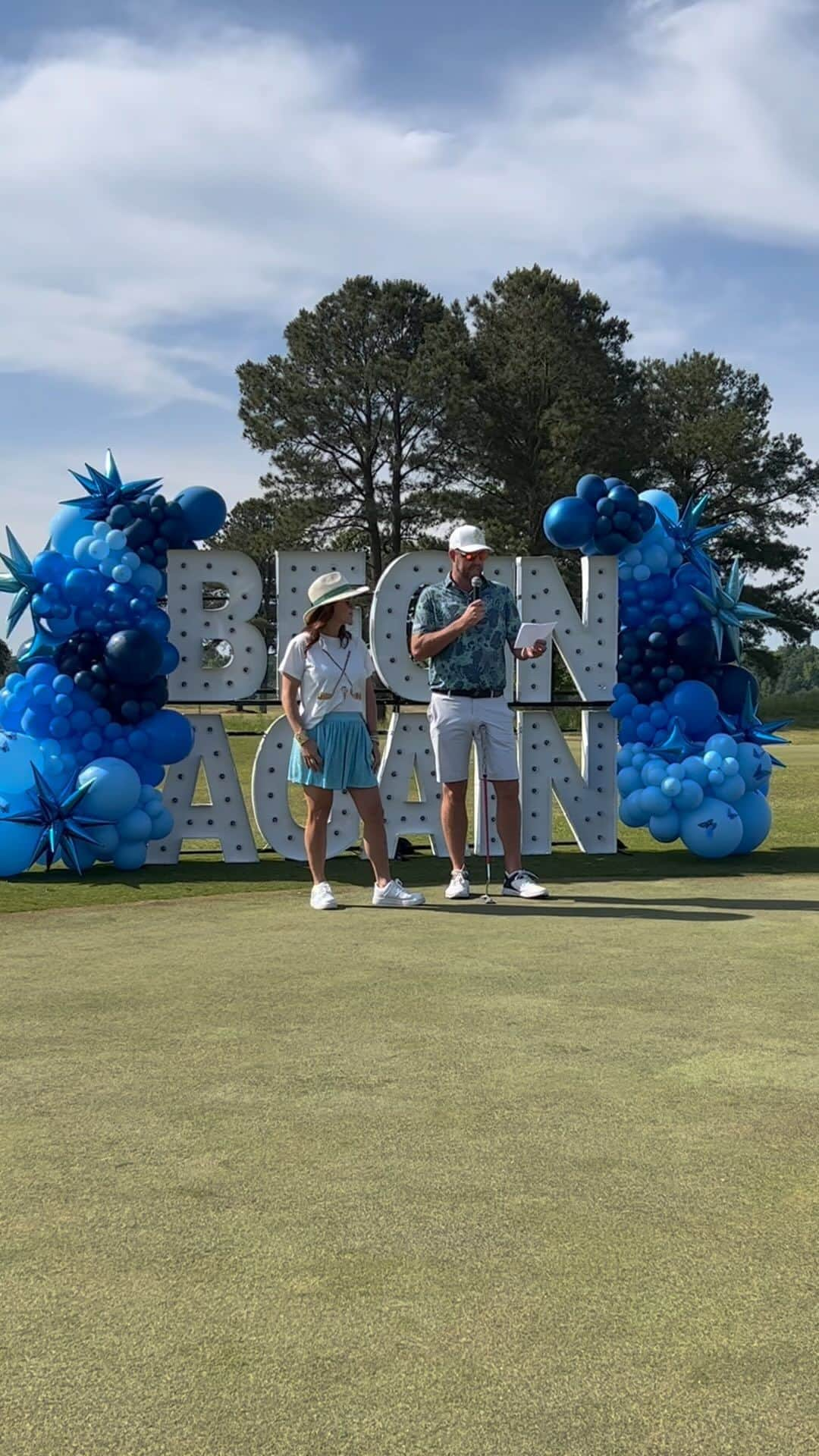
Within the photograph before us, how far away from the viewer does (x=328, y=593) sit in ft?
23.9

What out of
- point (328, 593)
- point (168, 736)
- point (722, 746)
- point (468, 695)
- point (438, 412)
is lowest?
point (722, 746)

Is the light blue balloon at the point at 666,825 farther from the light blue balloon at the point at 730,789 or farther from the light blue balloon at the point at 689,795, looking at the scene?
the light blue balloon at the point at 730,789

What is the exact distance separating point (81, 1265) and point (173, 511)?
7292mm

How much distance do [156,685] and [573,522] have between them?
3.06m

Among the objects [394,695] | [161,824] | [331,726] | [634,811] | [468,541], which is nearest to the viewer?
[331,726]

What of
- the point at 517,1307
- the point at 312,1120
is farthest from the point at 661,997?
the point at 517,1307

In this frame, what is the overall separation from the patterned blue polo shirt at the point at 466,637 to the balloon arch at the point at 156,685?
A: 2132mm

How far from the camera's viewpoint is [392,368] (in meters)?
42.2

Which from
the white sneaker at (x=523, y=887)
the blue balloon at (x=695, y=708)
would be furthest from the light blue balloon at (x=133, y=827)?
the blue balloon at (x=695, y=708)

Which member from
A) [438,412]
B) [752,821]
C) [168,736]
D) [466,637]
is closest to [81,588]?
[168,736]

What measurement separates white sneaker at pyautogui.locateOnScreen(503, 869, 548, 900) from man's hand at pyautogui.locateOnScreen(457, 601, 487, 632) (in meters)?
1.41

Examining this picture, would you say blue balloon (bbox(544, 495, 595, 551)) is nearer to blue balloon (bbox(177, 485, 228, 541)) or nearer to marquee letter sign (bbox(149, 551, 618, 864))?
marquee letter sign (bbox(149, 551, 618, 864))

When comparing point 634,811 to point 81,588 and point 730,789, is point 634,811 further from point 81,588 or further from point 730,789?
point 81,588

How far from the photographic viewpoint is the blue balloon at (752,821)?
9430 mm
